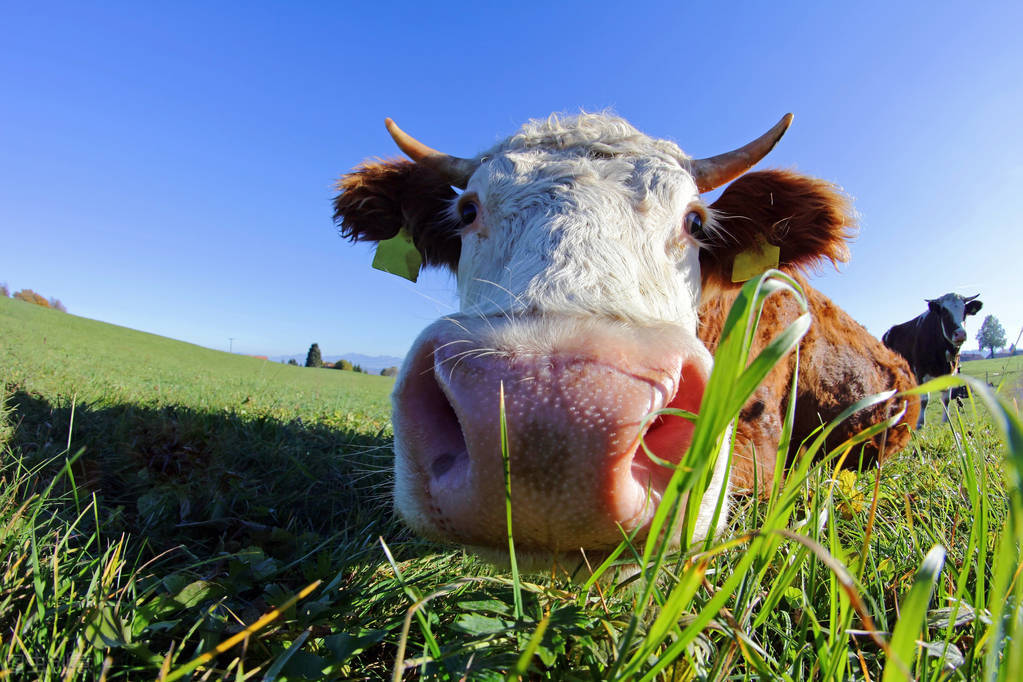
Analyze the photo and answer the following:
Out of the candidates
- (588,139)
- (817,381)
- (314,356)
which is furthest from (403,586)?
(314,356)

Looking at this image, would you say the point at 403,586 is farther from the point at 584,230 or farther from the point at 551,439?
the point at 584,230

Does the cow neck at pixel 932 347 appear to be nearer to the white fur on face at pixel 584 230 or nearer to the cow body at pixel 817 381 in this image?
the cow body at pixel 817 381

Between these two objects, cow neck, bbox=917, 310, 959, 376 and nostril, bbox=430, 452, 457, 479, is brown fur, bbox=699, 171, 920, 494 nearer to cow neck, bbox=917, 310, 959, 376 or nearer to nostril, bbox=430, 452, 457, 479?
nostril, bbox=430, 452, 457, 479

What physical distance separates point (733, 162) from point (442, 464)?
10.1ft

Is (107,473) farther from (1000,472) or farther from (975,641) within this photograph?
(1000,472)

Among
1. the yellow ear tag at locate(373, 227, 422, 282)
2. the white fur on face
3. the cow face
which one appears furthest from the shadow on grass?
the cow face

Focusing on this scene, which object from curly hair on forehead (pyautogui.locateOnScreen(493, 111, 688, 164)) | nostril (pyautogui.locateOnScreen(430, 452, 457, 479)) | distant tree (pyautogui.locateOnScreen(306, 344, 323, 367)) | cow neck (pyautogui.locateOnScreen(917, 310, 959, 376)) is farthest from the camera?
distant tree (pyautogui.locateOnScreen(306, 344, 323, 367))

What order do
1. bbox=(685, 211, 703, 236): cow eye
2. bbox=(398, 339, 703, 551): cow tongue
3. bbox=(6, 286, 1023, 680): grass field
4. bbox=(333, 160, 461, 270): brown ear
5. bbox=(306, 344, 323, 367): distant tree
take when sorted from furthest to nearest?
bbox=(306, 344, 323, 367): distant tree
bbox=(333, 160, 461, 270): brown ear
bbox=(685, 211, 703, 236): cow eye
bbox=(398, 339, 703, 551): cow tongue
bbox=(6, 286, 1023, 680): grass field

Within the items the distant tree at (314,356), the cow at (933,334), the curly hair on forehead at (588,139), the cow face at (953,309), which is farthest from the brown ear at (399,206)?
the distant tree at (314,356)

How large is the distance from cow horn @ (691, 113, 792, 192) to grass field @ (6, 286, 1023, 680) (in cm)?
204

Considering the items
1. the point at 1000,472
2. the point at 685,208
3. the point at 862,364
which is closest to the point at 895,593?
the point at 1000,472

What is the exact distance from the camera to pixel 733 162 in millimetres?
3371

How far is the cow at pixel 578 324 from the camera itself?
112cm

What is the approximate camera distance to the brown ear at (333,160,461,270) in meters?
3.71
